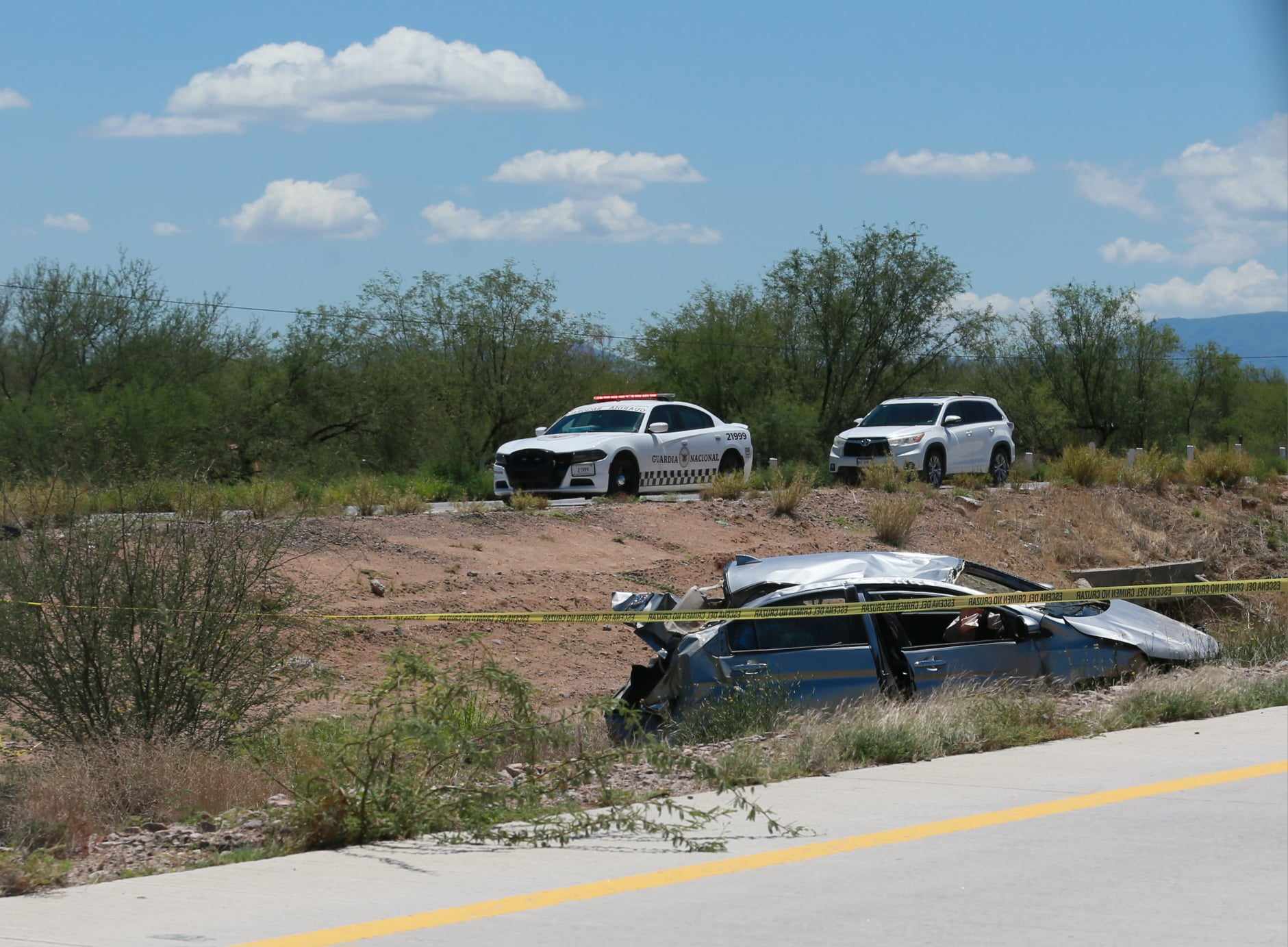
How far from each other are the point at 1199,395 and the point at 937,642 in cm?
6999

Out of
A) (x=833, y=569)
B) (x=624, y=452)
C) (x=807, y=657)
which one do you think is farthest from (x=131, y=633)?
(x=624, y=452)

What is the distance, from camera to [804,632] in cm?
1189

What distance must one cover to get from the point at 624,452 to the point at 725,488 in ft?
6.80

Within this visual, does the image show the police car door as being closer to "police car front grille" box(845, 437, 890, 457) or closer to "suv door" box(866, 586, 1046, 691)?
"police car front grille" box(845, 437, 890, 457)

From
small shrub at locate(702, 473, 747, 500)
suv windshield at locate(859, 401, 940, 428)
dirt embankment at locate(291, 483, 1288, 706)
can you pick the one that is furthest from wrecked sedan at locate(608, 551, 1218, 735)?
suv windshield at locate(859, 401, 940, 428)

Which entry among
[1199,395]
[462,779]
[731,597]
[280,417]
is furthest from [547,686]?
[1199,395]

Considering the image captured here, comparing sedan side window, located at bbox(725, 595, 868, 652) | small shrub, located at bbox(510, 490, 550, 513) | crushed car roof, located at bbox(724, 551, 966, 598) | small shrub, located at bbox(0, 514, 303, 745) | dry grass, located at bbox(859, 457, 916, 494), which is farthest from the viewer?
dry grass, located at bbox(859, 457, 916, 494)

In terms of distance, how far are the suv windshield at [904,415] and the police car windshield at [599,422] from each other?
7078 millimetres

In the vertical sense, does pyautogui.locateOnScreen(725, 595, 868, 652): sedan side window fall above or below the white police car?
below

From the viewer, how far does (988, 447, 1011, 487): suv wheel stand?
3325 cm

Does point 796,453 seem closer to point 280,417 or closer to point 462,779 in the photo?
point 280,417

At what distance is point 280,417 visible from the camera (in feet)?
134

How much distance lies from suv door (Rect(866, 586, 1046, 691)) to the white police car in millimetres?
14244

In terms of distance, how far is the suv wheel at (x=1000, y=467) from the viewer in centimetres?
3325
